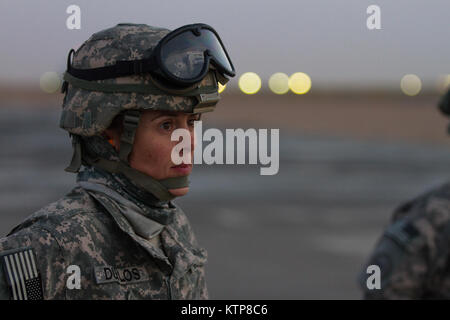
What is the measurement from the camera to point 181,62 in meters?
3.23

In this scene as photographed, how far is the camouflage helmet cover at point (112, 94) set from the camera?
3199 millimetres

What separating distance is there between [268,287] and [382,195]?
8649 mm

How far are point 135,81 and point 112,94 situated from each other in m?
0.12

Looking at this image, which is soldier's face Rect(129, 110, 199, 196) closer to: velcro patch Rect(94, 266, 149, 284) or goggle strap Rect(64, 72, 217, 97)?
goggle strap Rect(64, 72, 217, 97)

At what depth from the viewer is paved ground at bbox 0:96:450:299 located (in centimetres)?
1041

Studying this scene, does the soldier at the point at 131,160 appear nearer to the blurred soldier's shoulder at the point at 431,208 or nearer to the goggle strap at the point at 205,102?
the goggle strap at the point at 205,102

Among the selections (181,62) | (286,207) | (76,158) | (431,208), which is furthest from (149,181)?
(286,207)

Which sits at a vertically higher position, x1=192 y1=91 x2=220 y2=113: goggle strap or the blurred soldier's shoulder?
x1=192 y1=91 x2=220 y2=113: goggle strap

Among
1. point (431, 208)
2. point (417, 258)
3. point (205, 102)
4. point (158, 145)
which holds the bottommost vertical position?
point (417, 258)

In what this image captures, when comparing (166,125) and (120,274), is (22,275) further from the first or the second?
(166,125)

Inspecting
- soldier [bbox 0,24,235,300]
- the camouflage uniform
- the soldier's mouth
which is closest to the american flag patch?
the camouflage uniform

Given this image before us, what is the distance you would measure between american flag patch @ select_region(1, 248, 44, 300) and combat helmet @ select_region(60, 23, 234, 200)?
25.1 inches

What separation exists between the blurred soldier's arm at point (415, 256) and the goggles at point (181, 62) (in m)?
1.75
